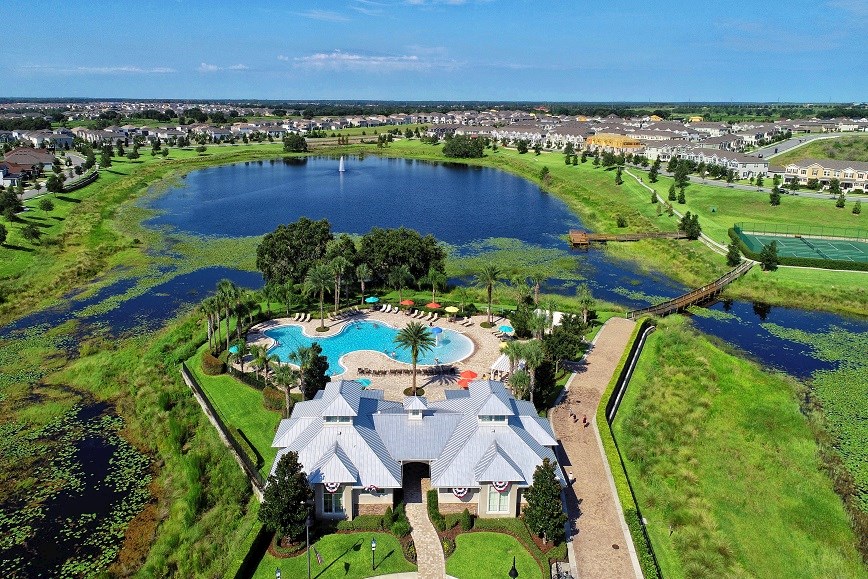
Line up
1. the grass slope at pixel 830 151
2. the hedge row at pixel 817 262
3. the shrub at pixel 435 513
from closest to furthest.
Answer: the shrub at pixel 435 513 → the hedge row at pixel 817 262 → the grass slope at pixel 830 151

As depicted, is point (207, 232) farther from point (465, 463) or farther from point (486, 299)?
point (465, 463)

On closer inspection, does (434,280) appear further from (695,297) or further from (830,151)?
(830,151)

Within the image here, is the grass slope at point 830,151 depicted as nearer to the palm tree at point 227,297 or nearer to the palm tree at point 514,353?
the palm tree at point 514,353

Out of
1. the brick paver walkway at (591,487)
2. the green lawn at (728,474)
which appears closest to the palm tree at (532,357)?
the brick paver walkway at (591,487)

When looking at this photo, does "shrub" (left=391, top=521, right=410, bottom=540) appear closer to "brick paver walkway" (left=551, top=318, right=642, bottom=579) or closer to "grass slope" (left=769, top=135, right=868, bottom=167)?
"brick paver walkway" (left=551, top=318, right=642, bottom=579)

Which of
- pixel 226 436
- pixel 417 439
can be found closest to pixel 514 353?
pixel 417 439

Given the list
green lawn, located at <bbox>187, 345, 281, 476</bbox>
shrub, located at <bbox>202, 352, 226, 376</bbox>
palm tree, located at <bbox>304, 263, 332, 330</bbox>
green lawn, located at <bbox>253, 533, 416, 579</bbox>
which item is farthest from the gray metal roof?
palm tree, located at <bbox>304, 263, 332, 330</bbox>

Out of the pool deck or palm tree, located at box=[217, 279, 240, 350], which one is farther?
palm tree, located at box=[217, 279, 240, 350]
